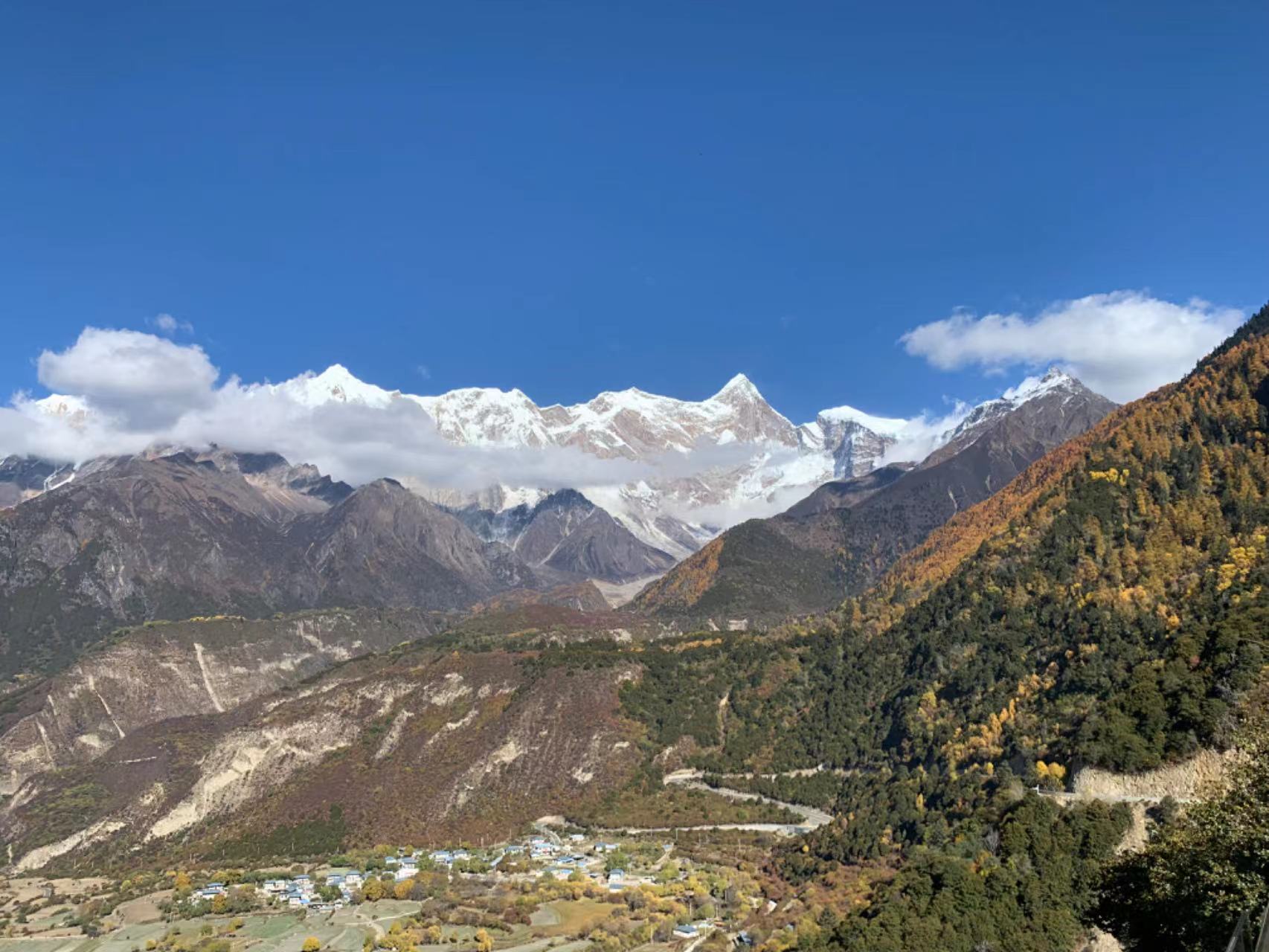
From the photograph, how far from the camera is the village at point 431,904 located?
365 ft

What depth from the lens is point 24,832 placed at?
194000mm

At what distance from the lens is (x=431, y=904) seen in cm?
12375

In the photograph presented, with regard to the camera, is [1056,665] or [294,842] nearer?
[1056,665]

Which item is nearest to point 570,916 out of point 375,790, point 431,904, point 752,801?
point 431,904

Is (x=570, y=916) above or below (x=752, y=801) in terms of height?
below

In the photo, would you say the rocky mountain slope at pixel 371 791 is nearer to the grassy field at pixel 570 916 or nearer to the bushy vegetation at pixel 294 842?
the bushy vegetation at pixel 294 842

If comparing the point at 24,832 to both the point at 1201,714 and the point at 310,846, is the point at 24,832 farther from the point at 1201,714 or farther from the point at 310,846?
the point at 1201,714

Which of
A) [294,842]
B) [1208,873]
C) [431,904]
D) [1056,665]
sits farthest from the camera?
[294,842]

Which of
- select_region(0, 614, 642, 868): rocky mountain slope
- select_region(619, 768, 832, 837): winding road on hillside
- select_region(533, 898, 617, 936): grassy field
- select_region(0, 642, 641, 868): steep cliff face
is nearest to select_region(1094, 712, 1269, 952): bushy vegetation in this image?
select_region(533, 898, 617, 936): grassy field

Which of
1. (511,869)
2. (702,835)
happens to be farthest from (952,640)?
(511,869)

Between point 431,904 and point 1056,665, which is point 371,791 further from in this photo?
point 1056,665

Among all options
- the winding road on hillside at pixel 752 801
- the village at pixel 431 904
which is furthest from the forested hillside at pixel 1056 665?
the village at pixel 431 904

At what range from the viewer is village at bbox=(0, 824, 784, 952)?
111312 mm

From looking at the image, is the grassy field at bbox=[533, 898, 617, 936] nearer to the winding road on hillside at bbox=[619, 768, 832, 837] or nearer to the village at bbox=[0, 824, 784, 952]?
the village at bbox=[0, 824, 784, 952]
